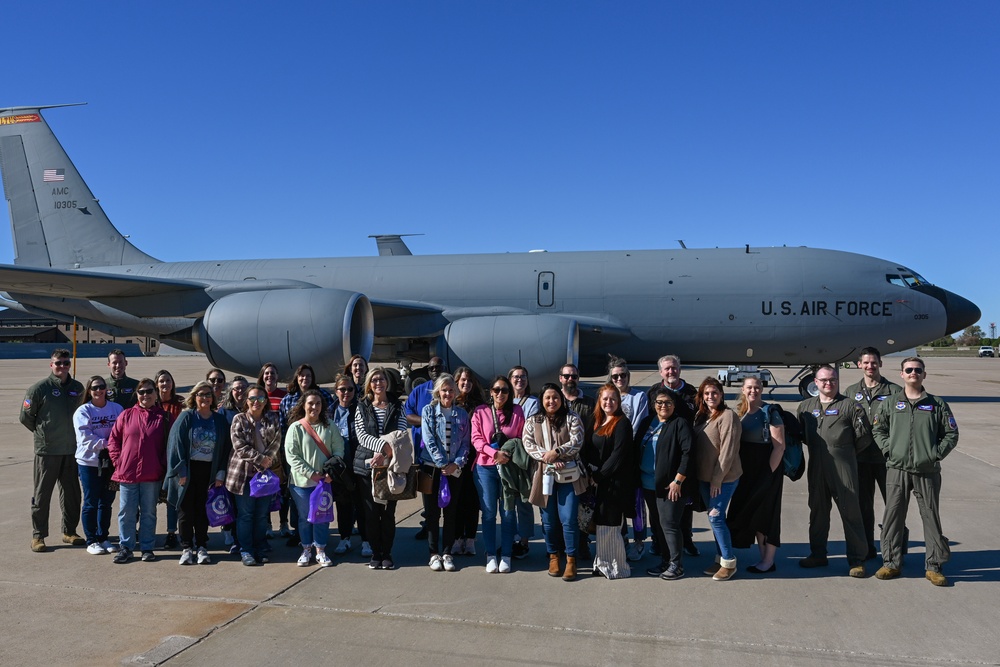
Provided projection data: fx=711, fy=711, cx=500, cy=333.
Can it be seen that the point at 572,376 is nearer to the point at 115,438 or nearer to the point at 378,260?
the point at 115,438

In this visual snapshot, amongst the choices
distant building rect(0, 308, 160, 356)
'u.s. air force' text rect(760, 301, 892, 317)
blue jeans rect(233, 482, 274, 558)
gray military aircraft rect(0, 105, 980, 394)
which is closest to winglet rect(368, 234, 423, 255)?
gray military aircraft rect(0, 105, 980, 394)

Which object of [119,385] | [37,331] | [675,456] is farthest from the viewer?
[37,331]

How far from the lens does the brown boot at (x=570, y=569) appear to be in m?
5.14

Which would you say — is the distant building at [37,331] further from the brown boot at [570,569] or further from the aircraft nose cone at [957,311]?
the brown boot at [570,569]

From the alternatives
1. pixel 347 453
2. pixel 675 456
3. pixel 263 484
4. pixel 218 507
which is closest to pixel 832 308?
pixel 675 456

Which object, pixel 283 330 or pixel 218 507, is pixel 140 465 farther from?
pixel 283 330

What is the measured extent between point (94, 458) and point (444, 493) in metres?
2.94

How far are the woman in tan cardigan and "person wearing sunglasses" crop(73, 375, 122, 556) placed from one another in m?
4.78

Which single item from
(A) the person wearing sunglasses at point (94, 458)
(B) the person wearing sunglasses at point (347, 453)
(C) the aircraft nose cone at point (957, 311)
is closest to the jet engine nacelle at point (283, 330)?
(A) the person wearing sunglasses at point (94, 458)

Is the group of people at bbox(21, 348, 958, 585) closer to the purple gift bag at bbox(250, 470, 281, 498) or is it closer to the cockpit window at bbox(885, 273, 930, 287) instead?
the purple gift bag at bbox(250, 470, 281, 498)

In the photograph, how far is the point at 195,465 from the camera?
5.59 m

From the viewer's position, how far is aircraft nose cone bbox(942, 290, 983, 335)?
1533cm

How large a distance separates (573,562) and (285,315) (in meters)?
9.12

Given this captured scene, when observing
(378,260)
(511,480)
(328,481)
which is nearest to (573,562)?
(511,480)
